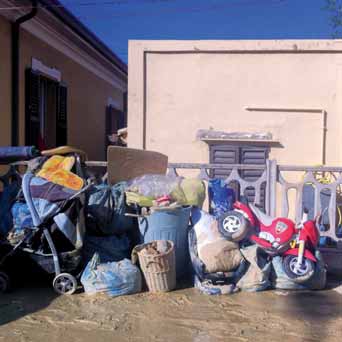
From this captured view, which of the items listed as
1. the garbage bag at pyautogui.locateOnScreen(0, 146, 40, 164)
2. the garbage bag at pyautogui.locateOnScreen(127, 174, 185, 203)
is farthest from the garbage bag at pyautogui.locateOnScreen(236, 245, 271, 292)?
the garbage bag at pyautogui.locateOnScreen(0, 146, 40, 164)

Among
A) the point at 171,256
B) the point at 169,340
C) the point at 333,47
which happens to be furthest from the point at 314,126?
the point at 169,340

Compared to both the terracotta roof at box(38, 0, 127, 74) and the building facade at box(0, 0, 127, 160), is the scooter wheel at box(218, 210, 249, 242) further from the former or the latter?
the terracotta roof at box(38, 0, 127, 74)

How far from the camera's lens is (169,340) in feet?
14.0

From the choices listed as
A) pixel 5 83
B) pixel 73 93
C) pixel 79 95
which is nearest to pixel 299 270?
pixel 5 83

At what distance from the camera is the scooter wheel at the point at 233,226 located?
562 centimetres

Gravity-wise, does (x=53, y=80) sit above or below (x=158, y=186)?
above

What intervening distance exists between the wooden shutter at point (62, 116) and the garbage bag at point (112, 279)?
571 cm

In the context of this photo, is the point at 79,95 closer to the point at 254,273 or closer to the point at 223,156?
the point at 223,156

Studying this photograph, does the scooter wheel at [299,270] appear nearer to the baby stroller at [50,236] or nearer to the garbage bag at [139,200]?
the garbage bag at [139,200]

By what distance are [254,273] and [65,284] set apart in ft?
6.54

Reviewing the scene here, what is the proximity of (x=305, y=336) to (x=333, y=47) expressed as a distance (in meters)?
5.61

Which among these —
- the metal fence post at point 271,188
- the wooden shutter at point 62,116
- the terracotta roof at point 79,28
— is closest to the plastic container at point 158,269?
the metal fence post at point 271,188

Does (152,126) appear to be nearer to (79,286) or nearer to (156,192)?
(156,192)

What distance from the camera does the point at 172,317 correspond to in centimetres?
479
